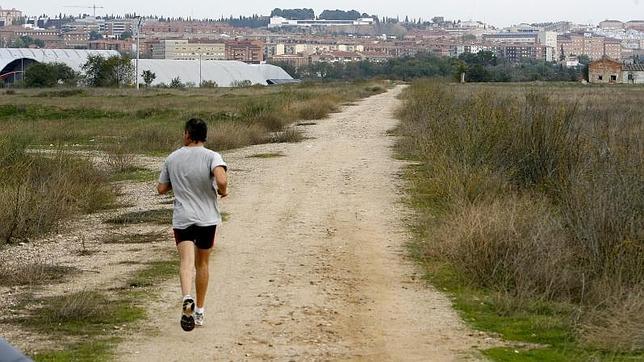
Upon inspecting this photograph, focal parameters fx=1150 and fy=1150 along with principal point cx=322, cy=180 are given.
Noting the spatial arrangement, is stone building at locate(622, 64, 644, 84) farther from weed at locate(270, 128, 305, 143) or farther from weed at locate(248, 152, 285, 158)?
weed at locate(248, 152, 285, 158)

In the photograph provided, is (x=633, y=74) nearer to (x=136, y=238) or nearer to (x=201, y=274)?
(x=136, y=238)

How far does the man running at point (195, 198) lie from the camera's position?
904cm

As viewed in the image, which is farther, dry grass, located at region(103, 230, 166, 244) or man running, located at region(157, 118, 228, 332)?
dry grass, located at region(103, 230, 166, 244)

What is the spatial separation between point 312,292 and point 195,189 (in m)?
2.06

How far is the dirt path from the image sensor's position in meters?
8.55

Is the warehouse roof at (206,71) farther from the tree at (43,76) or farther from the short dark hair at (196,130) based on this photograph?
the short dark hair at (196,130)

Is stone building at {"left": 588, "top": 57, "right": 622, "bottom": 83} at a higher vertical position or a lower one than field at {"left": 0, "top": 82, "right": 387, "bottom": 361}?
lower

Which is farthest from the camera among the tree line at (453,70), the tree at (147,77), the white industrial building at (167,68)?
the white industrial building at (167,68)

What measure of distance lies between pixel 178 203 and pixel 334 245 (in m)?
4.63

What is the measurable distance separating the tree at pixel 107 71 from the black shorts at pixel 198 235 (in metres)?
91.6

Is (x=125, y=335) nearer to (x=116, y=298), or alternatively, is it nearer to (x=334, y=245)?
(x=116, y=298)

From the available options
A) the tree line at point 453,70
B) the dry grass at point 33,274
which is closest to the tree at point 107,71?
the tree line at point 453,70

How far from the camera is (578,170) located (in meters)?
13.5

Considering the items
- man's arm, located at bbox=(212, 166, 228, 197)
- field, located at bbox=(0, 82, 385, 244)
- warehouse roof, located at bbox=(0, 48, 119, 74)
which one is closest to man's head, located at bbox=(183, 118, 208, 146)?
man's arm, located at bbox=(212, 166, 228, 197)
